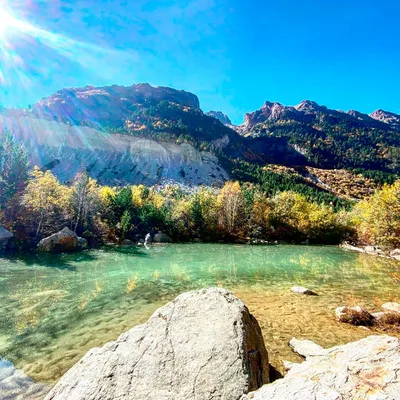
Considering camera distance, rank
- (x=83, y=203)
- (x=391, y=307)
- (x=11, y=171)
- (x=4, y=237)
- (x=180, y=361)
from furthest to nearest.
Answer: (x=83, y=203)
(x=11, y=171)
(x=4, y=237)
(x=391, y=307)
(x=180, y=361)

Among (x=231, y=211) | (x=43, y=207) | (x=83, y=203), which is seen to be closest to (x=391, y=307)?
(x=43, y=207)

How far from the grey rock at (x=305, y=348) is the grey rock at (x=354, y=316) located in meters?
3.63

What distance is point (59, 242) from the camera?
36312mm

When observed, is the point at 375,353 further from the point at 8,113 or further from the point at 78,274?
the point at 8,113

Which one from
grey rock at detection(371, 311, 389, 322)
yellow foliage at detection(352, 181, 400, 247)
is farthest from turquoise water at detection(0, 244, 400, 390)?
yellow foliage at detection(352, 181, 400, 247)

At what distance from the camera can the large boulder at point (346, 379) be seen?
3.49 metres

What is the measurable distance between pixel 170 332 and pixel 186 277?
54.3ft

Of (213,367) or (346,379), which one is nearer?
(346,379)

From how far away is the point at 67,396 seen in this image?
5234 millimetres

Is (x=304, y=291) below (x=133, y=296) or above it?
above

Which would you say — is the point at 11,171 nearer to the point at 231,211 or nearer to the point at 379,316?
the point at 231,211

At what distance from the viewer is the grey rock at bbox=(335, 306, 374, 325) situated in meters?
12.8

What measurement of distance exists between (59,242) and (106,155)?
83297 mm

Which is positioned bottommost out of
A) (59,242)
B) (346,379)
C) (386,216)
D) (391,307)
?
(391,307)
